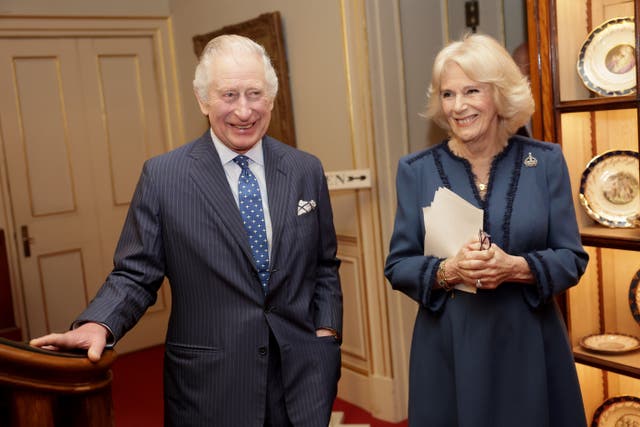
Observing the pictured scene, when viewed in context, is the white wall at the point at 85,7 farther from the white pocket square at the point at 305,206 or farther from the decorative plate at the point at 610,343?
the decorative plate at the point at 610,343

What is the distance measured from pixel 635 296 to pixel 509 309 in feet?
2.91

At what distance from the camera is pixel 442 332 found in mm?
2025

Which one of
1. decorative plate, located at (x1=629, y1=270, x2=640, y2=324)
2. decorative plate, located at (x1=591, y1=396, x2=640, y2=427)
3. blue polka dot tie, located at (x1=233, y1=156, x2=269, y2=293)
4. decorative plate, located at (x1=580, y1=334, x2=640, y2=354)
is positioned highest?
blue polka dot tie, located at (x1=233, y1=156, x2=269, y2=293)

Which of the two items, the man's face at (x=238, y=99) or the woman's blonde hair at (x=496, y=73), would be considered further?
the woman's blonde hair at (x=496, y=73)

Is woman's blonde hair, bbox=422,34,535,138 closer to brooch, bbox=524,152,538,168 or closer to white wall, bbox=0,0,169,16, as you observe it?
brooch, bbox=524,152,538,168

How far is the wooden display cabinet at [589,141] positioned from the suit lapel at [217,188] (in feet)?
4.52

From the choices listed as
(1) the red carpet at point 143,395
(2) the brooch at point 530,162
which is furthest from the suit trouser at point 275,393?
(1) the red carpet at point 143,395

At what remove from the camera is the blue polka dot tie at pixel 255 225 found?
1.76 meters

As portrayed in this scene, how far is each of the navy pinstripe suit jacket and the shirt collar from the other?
0.02m

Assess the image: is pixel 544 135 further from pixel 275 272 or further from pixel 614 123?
pixel 275 272

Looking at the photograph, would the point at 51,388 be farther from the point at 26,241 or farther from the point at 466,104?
the point at 26,241

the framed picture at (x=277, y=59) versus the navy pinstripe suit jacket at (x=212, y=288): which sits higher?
the framed picture at (x=277, y=59)

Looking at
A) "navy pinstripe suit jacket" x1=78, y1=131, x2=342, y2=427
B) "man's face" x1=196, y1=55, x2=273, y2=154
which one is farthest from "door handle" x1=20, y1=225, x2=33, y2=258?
"man's face" x1=196, y1=55, x2=273, y2=154

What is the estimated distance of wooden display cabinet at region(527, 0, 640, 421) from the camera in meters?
2.53
